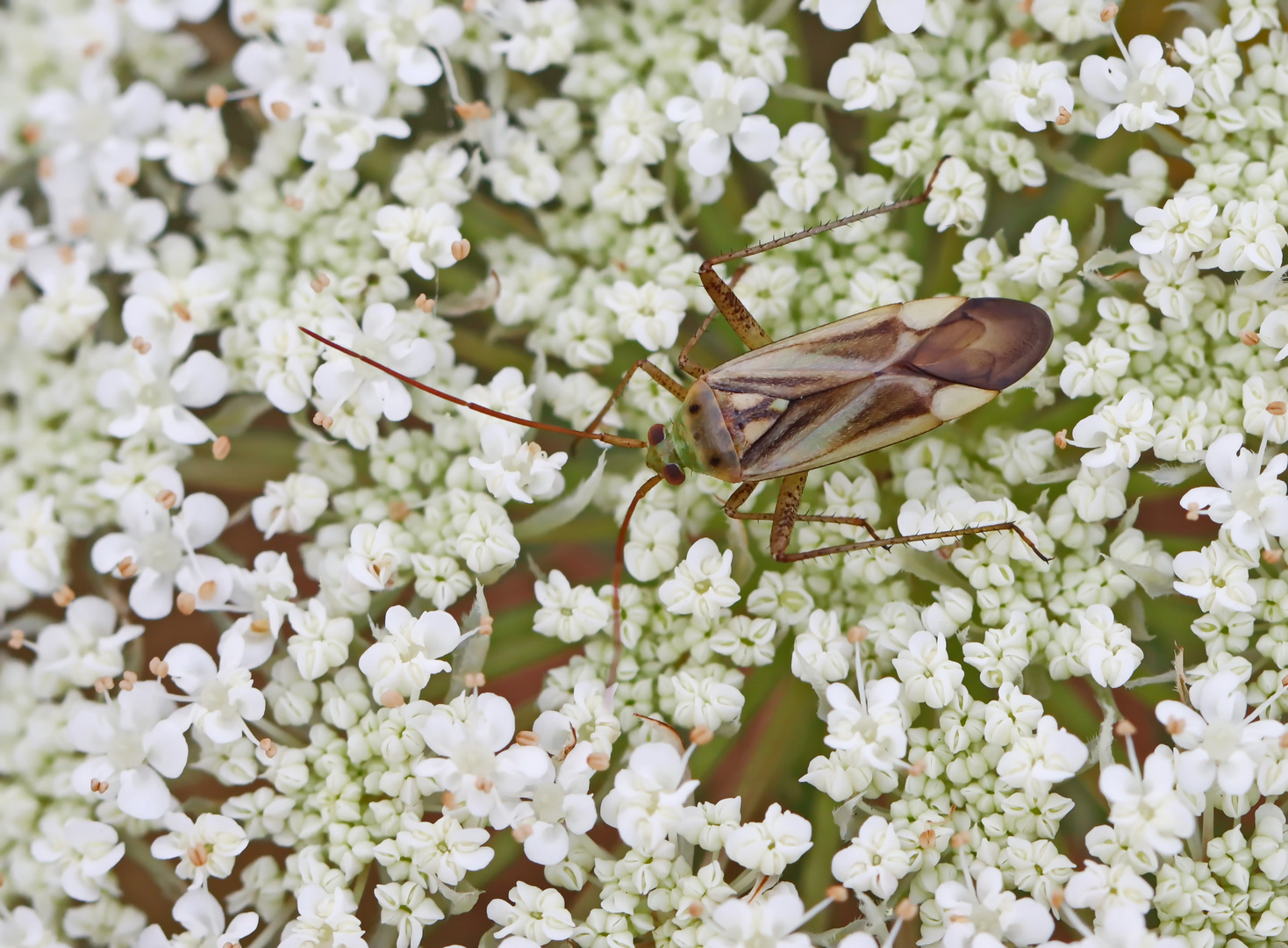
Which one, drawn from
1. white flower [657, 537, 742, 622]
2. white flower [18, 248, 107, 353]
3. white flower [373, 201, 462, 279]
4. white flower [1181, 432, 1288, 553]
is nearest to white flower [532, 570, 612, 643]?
white flower [657, 537, 742, 622]

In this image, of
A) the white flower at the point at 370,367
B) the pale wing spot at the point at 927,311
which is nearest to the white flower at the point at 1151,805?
the pale wing spot at the point at 927,311

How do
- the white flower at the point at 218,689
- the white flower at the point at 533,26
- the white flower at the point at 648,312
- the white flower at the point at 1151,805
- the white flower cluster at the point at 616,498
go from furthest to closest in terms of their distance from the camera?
the white flower at the point at 533,26, the white flower at the point at 648,312, the white flower at the point at 218,689, the white flower cluster at the point at 616,498, the white flower at the point at 1151,805

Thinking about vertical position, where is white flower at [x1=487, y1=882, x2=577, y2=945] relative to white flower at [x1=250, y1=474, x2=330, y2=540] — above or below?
below

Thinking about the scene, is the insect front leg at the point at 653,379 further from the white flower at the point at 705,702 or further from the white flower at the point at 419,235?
the white flower at the point at 705,702

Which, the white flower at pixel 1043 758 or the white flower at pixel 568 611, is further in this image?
the white flower at pixel 568 611

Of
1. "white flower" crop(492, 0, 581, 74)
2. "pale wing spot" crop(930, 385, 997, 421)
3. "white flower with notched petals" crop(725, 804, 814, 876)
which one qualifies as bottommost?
"white flower with notched petals" crop(725, 804, 814, 876)

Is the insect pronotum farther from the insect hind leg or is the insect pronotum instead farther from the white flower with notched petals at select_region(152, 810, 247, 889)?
the white flower with notched petals at select_region(152, 810, 247, 889)
